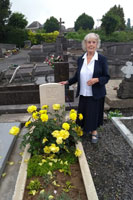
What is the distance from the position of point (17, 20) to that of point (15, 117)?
3394 centimetres

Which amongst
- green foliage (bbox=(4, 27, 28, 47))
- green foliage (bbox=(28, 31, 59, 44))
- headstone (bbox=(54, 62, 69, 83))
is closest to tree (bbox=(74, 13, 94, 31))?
green foliage (bbox=(28, 31, 59, 44))

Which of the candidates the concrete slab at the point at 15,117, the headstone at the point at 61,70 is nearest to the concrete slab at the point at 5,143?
the concrete slab at the point at 15,117

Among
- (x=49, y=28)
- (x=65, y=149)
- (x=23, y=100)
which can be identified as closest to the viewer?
(x=65, y=149)

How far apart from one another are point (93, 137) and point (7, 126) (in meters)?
1.94

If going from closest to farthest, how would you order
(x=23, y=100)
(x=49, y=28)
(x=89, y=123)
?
(x=89, y=123)
(x=23, y=100)
(x=49, y=28)

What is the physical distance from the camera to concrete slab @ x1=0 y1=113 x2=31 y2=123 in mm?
4213

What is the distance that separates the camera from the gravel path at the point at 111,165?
2363mm

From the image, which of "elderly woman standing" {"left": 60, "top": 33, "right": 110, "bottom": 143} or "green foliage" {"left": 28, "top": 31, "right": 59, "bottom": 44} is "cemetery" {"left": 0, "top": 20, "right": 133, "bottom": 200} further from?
"green foliage" {"left": 28, "top": 31, "right": 59, "bottom": 44}

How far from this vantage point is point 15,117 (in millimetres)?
4414

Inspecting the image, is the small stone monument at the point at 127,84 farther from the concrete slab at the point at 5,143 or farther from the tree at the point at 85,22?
the tree at the point at 85,22

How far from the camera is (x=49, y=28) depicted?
48281 millimetres

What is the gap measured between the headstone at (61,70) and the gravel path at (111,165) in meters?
2.06

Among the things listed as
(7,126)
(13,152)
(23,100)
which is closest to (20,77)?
(23,100)

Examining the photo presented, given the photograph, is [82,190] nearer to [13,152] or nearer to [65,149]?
[65,149]
